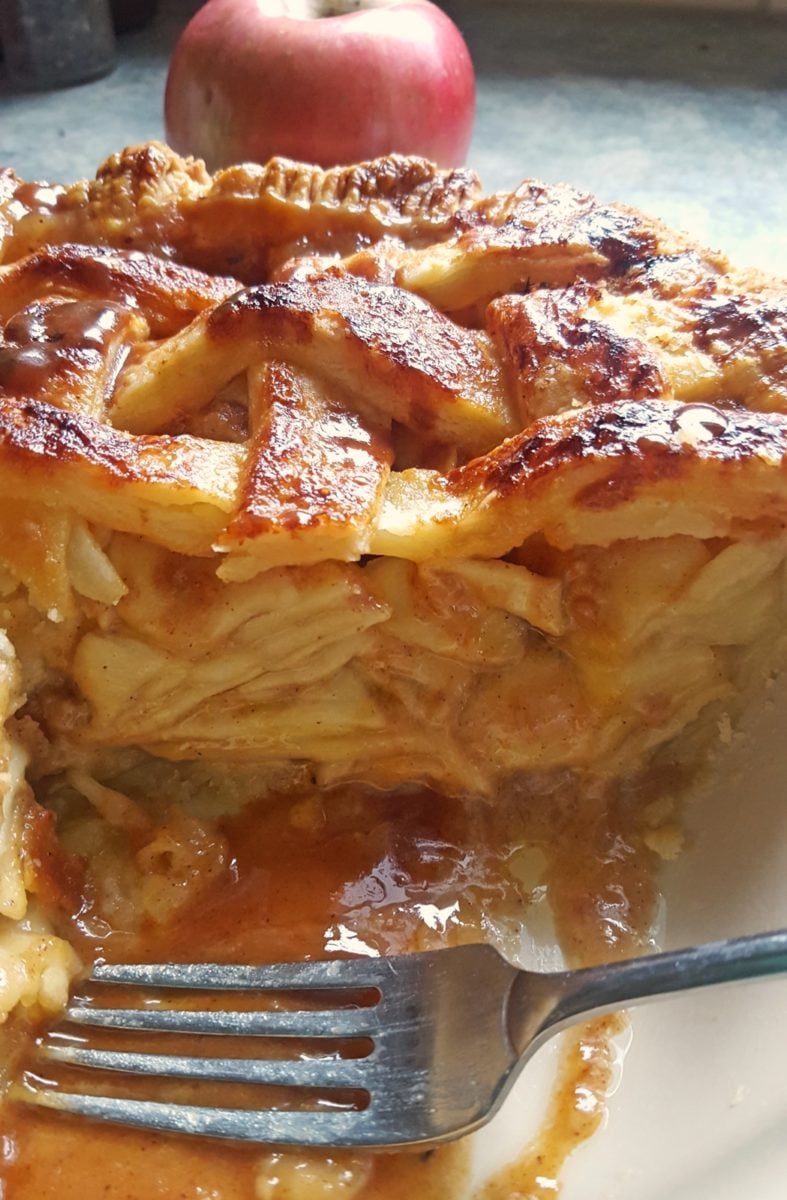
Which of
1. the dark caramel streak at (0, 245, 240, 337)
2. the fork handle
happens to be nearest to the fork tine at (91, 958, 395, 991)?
the fork handle

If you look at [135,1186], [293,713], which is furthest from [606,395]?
[135,1186]

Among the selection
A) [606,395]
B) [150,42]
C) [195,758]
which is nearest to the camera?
[606,395]

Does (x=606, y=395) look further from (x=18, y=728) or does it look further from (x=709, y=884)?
(x=18, y=728)

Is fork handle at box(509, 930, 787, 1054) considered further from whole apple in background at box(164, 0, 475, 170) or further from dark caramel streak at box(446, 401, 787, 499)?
whole apple in background at box(164, 0, 475, 170)

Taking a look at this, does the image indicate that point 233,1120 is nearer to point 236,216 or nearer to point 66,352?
point 66,352

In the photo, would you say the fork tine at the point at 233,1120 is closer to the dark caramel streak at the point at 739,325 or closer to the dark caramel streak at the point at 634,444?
the dark caramel streak at the point at 634,444

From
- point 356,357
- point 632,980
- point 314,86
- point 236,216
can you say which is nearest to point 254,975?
point 632,980

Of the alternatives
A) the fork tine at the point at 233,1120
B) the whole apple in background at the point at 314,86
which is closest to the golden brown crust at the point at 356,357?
the fork tine at the point at 233,1120
